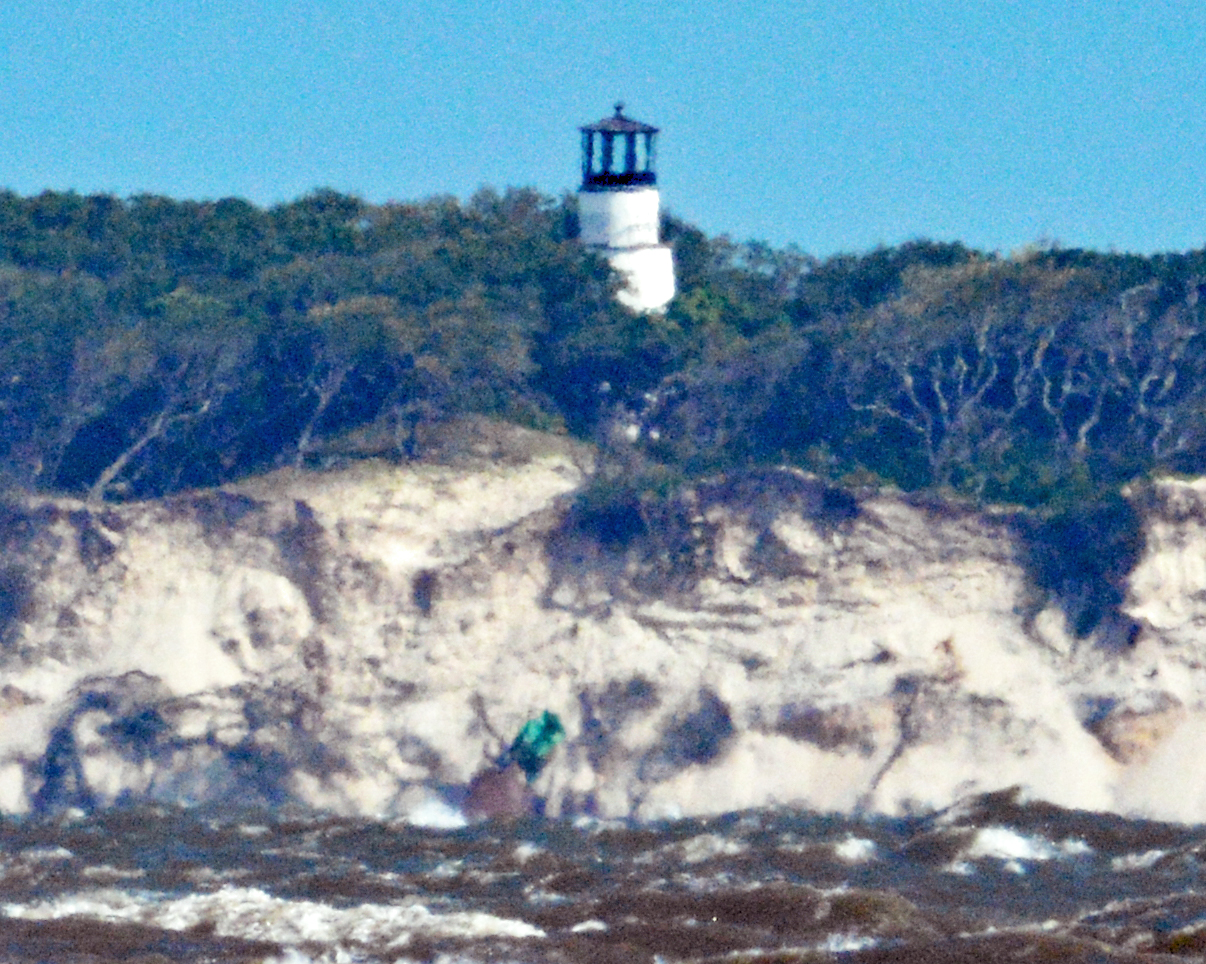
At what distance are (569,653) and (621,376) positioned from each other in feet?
26.4

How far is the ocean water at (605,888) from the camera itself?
27.2 m

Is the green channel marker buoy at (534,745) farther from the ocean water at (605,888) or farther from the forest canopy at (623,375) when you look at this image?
the forest canopy at (623,375)

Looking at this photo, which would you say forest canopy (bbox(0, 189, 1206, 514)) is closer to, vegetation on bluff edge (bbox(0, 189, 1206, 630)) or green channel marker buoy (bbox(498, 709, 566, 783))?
vegetation on bluff edge (bbox(0, 189, 1206, 630))

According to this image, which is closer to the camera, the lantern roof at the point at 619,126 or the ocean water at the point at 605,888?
the ocean water at the point at 605,888

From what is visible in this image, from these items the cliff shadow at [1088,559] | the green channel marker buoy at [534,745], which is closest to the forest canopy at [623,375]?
the cliff shadow at [1088,559]

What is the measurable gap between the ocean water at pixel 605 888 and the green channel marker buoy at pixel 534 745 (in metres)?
2.98

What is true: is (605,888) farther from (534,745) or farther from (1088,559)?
(1088,559)

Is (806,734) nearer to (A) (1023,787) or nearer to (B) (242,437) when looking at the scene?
(A) (1023,787)

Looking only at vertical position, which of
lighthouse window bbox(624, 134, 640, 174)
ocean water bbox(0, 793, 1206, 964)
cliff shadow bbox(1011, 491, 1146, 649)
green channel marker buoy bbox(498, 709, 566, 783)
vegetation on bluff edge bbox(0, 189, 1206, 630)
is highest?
lighthouse window bbox(624, 134, 640, 174)

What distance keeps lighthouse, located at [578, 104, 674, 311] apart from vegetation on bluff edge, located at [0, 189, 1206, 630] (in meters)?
1.13

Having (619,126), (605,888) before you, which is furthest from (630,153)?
(605,888)

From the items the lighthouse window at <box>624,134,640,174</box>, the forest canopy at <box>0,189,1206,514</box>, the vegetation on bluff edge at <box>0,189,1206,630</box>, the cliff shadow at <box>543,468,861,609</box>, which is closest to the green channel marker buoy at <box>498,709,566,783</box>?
the cliff shadow at <box>543,468,861,609</box>

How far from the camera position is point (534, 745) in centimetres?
4603

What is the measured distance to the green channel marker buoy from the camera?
4594 cm
